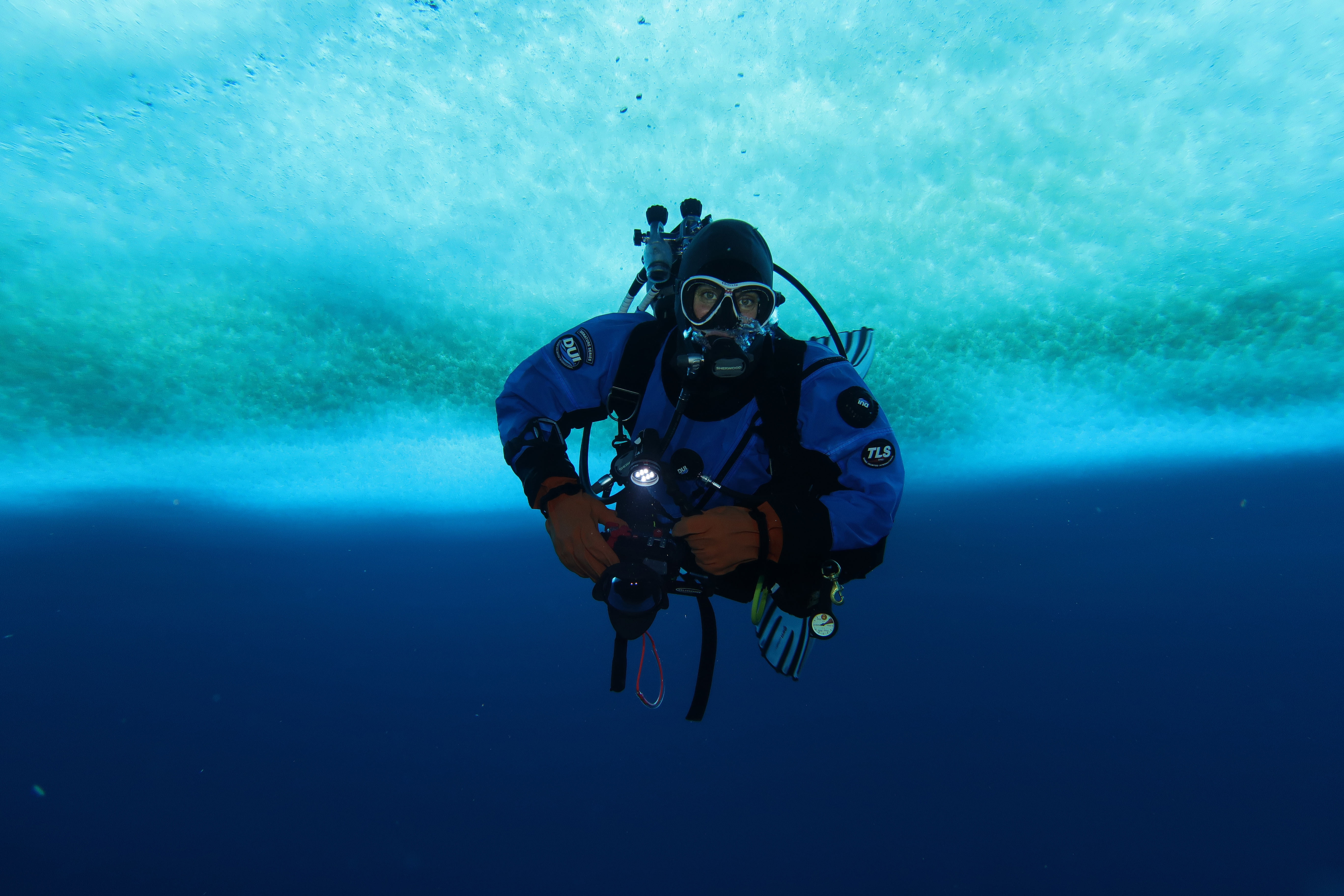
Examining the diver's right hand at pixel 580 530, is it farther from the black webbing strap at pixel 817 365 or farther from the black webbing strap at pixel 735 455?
the black webbing strap at pixel 817 365

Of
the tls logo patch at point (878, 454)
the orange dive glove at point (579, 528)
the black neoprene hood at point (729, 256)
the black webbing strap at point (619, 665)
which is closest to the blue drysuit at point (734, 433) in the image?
the tls logo patch at point (878, 454)

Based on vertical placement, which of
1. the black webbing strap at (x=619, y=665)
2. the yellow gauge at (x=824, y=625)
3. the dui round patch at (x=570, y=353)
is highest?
the dui round patch at (x=570, y=353)

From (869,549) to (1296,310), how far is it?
26.7 ft

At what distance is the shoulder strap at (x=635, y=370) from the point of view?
2.23 m

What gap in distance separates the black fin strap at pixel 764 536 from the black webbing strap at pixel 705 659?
16.4 inches

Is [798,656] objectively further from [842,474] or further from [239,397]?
[239,397]

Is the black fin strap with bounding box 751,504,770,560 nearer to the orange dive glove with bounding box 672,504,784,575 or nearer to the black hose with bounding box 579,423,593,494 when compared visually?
the orange dive glove with bounding box 672,504,784,575

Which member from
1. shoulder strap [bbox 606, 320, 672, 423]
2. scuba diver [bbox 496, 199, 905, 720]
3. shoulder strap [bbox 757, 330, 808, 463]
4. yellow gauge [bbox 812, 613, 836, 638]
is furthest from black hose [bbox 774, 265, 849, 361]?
yellow gauge [bbox 812, 613, 836, 638]

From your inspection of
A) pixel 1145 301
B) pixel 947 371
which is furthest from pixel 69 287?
pixel 1145 301

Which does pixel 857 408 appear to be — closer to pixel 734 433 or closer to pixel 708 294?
pixel 734 433

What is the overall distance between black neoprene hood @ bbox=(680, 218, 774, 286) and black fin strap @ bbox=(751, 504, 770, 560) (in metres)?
0.94

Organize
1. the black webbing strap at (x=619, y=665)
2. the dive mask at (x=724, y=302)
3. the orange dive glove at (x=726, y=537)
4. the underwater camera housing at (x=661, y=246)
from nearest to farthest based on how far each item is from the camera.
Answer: the orange dive glove at (x=726, y=537), the dive mask at (x=724, y=302), the black webbing strap at (x=619, y=665), the underwater camera housing at (x=661, y=246)

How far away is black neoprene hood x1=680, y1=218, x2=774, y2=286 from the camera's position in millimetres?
1953

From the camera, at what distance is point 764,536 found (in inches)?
67.7
